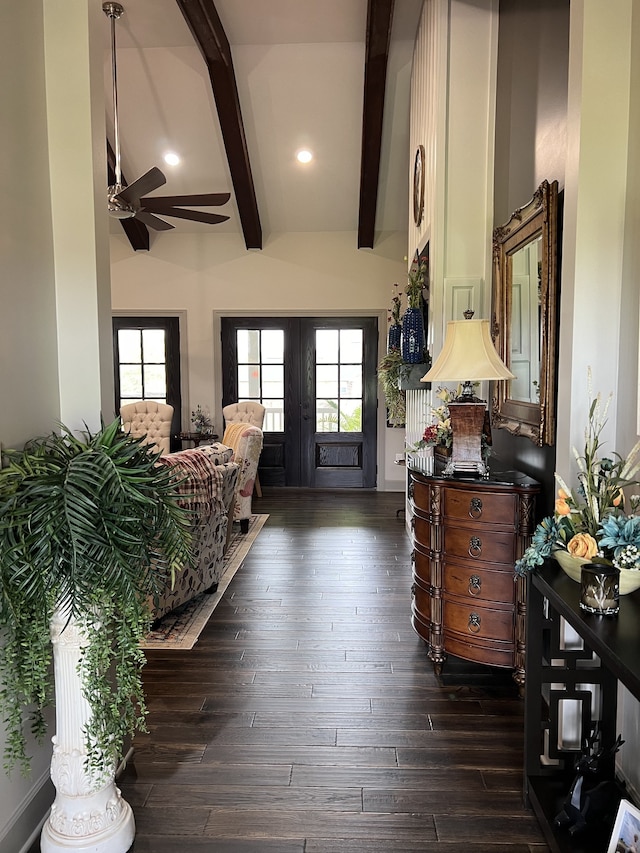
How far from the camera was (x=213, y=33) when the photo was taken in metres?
4.99

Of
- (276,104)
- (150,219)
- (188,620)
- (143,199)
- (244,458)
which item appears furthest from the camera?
(276,104)

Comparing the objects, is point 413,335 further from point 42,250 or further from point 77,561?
point 77,561

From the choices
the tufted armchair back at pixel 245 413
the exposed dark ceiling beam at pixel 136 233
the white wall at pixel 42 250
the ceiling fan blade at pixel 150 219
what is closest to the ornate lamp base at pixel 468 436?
the white wall at pixel 42 250

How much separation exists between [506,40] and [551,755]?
3741 mm

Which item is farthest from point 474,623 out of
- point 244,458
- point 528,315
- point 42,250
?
point 244,458

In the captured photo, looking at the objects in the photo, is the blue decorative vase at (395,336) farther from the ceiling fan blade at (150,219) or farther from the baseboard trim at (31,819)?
the baseboard trim at (31,819)

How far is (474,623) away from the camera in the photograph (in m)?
2.92

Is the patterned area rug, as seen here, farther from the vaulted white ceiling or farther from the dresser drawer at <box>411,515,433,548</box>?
the vaulted white ceiling

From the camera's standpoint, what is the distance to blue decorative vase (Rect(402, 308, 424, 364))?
4.29m

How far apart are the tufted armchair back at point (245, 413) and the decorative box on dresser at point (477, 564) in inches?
181

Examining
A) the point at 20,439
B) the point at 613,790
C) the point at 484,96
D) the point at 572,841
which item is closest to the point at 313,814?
the point at 572,841

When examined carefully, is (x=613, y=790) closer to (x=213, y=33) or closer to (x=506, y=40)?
(x=506, y=40)

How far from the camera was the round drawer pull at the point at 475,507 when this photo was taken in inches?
113

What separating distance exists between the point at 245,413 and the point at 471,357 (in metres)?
5.00
